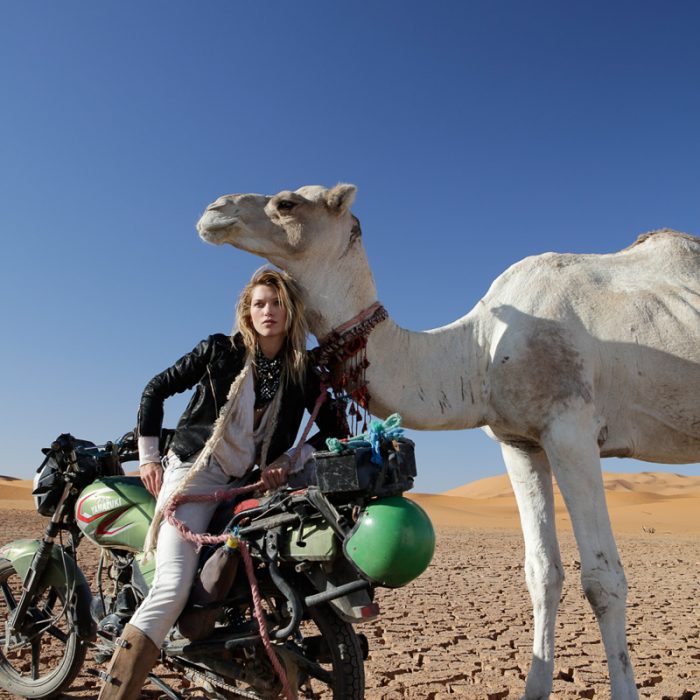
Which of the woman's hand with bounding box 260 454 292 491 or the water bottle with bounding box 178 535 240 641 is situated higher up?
the woman's hand with bounding box 260 454 292 491

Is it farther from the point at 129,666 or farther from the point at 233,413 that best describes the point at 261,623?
the point at 233,413

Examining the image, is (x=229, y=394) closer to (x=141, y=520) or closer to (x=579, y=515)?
(x=141, y=520)

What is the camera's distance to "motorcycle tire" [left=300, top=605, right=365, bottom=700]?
3.04m

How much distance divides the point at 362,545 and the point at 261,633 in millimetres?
645

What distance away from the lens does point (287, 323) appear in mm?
3592

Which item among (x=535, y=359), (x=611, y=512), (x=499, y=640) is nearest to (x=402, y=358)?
(x=535, y=359)

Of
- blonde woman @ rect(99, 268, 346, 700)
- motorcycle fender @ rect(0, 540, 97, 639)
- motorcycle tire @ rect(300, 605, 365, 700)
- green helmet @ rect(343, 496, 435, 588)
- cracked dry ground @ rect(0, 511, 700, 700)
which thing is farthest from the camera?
cracked dry ground @ rect(0, 511, 700, 700)

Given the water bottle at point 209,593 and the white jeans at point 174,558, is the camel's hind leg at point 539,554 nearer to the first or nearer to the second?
the water bottle at point 209,593

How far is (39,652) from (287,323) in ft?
8.61

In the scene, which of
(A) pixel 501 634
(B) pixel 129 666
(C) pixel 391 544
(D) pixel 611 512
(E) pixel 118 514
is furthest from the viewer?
(D) pixel 611 512

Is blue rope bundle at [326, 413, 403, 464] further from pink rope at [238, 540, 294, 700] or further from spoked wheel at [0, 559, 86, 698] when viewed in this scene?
spoked wheel at [0, 559, 86, 698]

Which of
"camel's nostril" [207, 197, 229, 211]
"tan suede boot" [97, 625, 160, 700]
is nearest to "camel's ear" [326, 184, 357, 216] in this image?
"camel's nostril" [207, 197, 229, 211]

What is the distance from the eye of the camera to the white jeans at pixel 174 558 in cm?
305

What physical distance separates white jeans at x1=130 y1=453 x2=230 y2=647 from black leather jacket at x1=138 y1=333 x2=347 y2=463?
13 centimetres
